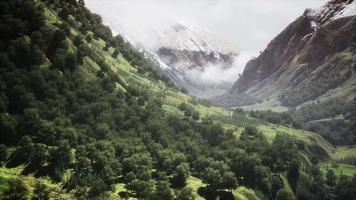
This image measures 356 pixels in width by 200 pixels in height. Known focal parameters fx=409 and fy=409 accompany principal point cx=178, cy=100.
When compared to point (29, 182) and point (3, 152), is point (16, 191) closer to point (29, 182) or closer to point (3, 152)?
point (29, 182)

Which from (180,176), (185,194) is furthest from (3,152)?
(180,176)

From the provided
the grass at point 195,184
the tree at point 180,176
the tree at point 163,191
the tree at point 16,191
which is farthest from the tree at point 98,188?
the grass at point 195,184

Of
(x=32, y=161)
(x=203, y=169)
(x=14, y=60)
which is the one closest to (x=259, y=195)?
(x=203, y=169)

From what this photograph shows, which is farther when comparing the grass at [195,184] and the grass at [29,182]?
the grass at [195,184]

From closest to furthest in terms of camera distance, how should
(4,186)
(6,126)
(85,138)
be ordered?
(4,186), (6,126), (85,138)

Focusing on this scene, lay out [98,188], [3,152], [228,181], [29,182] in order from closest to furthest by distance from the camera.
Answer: [29,182] < [98,188] < [3,152] < [228,181]

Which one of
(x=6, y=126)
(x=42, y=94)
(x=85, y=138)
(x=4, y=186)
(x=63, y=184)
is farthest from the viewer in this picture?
(x=42, y=94)

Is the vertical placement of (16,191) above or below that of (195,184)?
below

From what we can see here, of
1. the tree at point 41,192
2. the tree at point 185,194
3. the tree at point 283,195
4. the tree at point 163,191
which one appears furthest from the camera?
the tree at point 283,195

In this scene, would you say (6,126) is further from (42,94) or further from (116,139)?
(116,139)

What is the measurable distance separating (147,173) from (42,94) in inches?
2729

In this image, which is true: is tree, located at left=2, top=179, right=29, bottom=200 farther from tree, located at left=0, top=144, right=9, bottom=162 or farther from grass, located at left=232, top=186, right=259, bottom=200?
grass, located at left=232, top=186, right=259, bottom=200

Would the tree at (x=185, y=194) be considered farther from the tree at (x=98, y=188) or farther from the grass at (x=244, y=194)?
the tree at (x=98, y=188)

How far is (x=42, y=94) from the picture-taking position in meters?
195
